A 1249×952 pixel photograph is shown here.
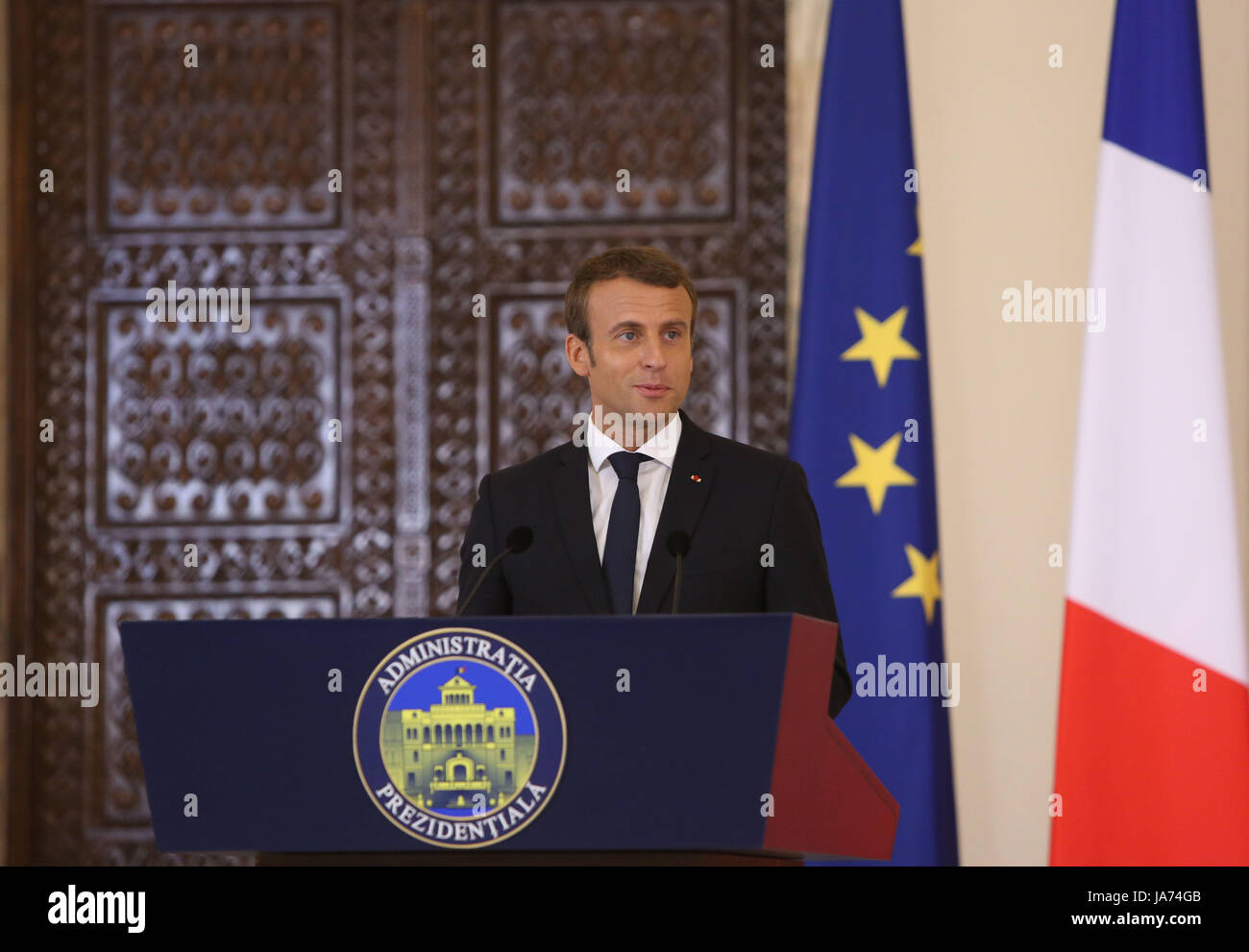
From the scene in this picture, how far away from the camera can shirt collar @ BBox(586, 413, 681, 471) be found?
7.75 feet

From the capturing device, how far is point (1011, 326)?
431 centimetres

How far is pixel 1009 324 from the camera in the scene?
4309mm

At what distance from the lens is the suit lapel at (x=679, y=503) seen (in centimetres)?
223

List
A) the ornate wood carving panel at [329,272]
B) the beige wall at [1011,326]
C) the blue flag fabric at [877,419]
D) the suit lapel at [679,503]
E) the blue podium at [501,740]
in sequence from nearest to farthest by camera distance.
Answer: the blue podium at [501,740]
the suit lapel at [679,503]
the blue flag fabric at [877,419]
the beige wall at [1011,326]
the ornate wood carving panel at [329,272]

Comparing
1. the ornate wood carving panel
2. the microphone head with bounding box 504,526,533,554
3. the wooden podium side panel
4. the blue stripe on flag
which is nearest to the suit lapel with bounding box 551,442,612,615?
the microphone head with bounding box 504,526,533,554

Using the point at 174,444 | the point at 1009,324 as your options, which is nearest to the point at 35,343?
the point at 174,444

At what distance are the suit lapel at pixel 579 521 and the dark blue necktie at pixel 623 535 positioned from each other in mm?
21

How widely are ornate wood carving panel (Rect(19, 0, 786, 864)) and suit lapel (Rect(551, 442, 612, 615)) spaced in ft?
7.22

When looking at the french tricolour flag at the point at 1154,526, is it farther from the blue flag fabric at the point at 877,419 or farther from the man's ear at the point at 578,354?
the man's ear at the point at 578,354

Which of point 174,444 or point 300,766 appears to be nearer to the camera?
point 300,766

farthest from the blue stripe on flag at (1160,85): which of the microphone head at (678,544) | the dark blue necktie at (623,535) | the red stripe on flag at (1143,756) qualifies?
the microphone head at (678,544)

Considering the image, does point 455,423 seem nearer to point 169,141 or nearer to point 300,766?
point 169,141

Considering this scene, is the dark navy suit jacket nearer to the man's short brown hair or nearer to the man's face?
the man's face

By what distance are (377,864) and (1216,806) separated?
2376 millimetres
